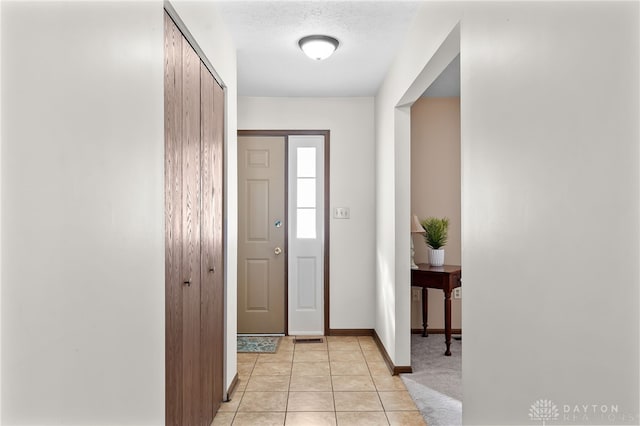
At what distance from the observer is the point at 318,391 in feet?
10.2

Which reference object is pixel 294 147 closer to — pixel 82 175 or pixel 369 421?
pixel 369 421

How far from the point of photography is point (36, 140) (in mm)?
930

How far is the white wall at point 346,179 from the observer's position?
15.2 ft

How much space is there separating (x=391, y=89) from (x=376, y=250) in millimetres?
Answer: 1659

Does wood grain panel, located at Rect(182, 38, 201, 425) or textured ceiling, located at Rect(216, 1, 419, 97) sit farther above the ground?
textured ceiling, located at Rect(216, 1, 419, 97)

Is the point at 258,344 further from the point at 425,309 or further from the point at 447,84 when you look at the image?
the point at 447,84

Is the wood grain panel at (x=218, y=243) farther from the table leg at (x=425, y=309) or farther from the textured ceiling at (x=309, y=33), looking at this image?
the table leg at (x=425, y=309)

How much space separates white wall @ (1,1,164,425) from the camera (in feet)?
2.90

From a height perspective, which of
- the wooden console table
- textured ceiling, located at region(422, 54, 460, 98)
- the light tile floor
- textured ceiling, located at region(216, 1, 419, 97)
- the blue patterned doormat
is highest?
textured ceiling, located at region(422, 54, 460, 98)

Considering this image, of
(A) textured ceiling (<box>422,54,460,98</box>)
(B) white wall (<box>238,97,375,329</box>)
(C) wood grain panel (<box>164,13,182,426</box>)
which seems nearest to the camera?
(C) wood grain panel (<box>164,13,182,426</box>)

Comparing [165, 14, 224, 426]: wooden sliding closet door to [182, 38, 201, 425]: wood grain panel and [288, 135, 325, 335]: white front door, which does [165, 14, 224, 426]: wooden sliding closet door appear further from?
[288, 135, 325, 335]: white front door

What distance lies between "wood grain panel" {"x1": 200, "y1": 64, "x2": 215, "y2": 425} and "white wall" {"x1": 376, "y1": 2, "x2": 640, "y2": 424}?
4.39 feet

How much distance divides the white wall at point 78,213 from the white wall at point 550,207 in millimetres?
1206

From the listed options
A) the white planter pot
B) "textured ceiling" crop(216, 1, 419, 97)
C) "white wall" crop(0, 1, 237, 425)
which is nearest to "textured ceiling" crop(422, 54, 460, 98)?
"textured ceiling" crop(216, 1, 419, 97)
